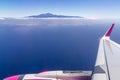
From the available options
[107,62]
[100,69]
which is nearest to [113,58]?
[107,62]

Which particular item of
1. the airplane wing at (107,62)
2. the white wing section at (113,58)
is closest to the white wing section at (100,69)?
the airplane wing at (107,62)

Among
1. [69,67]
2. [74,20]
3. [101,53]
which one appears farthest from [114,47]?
[74,20]

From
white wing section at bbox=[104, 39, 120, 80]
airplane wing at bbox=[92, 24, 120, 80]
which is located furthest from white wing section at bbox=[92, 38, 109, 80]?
white wing section at bbox=[104, 39, 120, 80]

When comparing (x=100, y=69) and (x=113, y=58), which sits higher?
(x=113, y=58)

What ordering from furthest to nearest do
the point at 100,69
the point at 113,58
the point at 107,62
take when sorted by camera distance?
1. the point at 113,58
2. the point at 107,62
3. the point at 100,69

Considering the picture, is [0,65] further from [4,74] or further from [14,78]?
[14,78]

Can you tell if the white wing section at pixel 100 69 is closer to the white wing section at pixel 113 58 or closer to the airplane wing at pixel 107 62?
the airplane wing at pixel 107 62

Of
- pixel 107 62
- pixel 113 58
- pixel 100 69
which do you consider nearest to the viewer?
pixel 100 69

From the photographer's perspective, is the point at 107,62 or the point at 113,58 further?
the point at 113,58

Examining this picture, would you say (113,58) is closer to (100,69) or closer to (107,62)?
(107,62)
